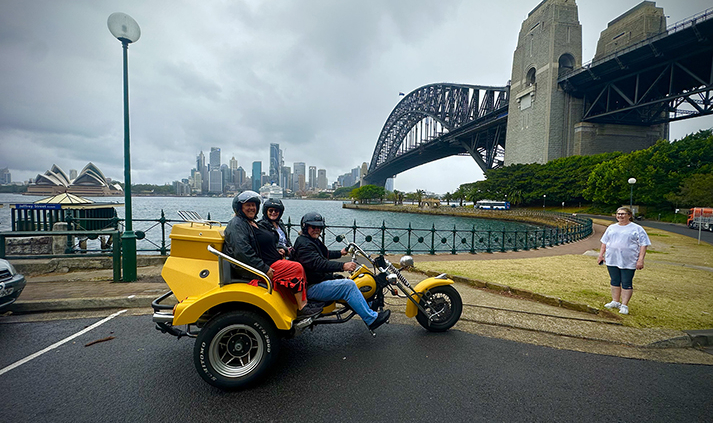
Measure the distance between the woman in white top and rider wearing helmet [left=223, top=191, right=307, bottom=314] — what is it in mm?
5075

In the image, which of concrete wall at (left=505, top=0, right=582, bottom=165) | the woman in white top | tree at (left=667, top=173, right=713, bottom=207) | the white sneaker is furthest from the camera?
concrete wall at (left=505, top=0, right=582, bottom=165)

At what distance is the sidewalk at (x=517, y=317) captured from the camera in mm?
3918

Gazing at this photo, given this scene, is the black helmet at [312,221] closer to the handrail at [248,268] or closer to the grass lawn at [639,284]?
the handrail at [248,268]

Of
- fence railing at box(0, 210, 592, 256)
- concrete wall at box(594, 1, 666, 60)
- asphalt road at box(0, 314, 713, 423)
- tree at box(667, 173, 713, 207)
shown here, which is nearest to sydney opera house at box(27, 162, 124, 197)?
fence railing at box(0, 210, 592, 256)

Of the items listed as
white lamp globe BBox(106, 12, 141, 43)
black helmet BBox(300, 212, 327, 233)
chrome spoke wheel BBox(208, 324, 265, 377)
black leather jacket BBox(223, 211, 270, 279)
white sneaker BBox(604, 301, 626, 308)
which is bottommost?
white sneaker BBox(604, 301, 626, 308)

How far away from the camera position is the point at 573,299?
555 cm

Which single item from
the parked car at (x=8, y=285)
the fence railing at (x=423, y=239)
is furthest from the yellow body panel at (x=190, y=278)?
the parked car at (x=8, y=285)

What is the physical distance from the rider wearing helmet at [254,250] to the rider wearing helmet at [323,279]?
0.24m

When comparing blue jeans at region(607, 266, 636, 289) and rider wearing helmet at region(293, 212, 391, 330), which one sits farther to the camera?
blue jeans at region(607, 266, 636, 289)

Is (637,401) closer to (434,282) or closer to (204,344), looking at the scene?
(434,282)

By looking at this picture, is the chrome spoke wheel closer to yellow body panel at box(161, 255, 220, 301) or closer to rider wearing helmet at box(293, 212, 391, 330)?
yellow body panel at box(161, 255, 220, 301)

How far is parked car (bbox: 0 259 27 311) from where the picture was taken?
4016 mm

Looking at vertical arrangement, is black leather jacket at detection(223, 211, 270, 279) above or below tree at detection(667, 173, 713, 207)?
below

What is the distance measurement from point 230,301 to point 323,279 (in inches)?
45.1
